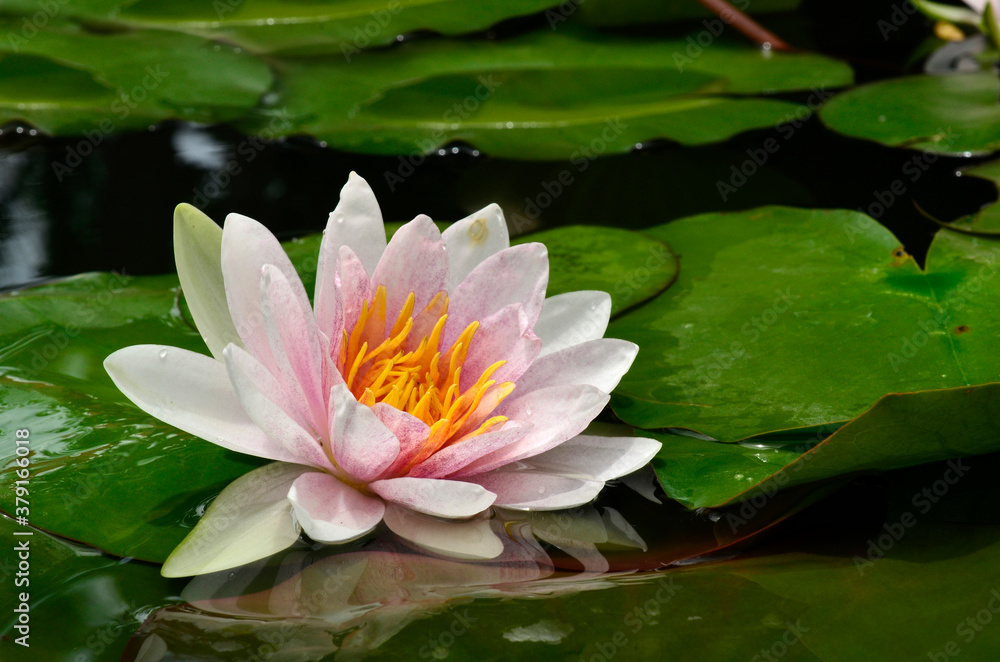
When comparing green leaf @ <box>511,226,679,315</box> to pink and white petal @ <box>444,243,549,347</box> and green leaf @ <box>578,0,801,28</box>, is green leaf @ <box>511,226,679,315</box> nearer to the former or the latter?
pink and white petal @ <box>444,243,549,347</box>

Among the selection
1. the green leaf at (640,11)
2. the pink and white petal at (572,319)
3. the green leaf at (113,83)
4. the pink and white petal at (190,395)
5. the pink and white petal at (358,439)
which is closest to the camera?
the pink and white petal at (358,439)

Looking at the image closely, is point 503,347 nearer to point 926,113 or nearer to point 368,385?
point 368,385

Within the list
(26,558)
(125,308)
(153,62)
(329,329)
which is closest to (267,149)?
(153,62)

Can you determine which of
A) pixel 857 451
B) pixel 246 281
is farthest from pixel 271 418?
pixel 857 451

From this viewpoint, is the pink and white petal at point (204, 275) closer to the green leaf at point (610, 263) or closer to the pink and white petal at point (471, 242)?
the pink and white petal at point (471, 242)

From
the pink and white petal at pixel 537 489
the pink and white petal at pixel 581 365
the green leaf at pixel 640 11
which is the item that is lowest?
the pink and white petal at pixel 537 489

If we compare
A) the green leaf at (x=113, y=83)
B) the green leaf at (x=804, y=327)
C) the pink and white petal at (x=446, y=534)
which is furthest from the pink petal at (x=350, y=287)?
the green leaf at (x=113, y=83)

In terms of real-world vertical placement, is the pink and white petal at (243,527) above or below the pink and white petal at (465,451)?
below
